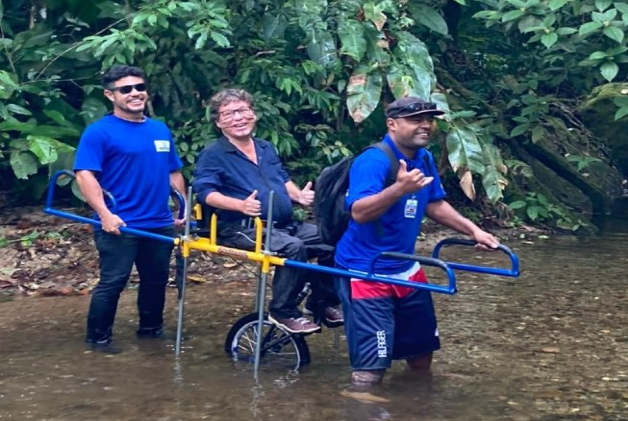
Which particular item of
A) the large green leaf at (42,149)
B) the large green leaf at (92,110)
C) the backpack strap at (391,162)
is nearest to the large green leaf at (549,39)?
the large green leaf at (92,110)

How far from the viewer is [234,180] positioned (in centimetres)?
625

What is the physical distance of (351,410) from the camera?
5367 millimetres

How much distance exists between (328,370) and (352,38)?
4.08 meters

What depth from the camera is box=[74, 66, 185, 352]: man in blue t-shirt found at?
6.48 m

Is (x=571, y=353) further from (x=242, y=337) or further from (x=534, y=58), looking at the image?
(x=534, y=58)

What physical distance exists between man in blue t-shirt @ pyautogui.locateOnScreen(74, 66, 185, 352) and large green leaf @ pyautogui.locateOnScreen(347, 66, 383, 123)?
122 inches

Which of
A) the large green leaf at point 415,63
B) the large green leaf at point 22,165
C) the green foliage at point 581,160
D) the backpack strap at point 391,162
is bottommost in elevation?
the large green leaf at point 22,165

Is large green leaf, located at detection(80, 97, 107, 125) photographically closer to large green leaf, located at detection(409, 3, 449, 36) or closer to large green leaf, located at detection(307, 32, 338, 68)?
large green leaf, located at detection(307, 32, 338, 68)

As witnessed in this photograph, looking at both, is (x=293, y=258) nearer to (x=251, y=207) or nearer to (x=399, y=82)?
(x=251, y=207)

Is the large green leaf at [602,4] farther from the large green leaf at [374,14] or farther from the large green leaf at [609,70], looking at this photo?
the large green leaf at [374,14]

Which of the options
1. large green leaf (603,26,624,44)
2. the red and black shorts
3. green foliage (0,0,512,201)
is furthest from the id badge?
large green leaf (603,26,624,44)

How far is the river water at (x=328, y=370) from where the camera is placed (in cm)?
538

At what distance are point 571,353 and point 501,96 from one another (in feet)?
23.3

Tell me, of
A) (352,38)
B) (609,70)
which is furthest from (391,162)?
(609,70)
